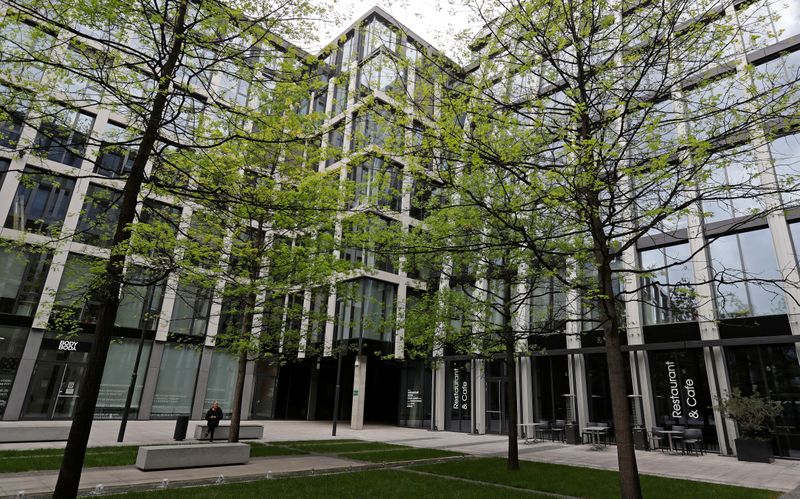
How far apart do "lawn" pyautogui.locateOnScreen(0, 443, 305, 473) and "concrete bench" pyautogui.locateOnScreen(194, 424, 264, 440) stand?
121 inches

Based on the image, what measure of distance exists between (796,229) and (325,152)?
61.2 feet

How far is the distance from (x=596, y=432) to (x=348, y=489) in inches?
582

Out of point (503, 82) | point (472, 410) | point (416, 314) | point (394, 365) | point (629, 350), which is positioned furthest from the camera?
point (394, 365)

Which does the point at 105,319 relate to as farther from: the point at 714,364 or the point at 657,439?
the point at 714,364

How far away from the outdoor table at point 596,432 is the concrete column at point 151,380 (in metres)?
23.6

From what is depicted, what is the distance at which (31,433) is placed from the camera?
13977 mm

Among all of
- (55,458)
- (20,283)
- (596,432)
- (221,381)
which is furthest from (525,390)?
(20,283)

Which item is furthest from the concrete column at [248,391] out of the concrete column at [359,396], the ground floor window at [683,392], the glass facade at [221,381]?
the ground floor window at [683,392]

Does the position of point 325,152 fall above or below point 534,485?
above

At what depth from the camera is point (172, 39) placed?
6953mm

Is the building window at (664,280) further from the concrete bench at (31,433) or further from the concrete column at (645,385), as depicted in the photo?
the concrete bench at (31,433)

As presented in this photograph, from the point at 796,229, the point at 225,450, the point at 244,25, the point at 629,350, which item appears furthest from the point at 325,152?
the point at 796,229

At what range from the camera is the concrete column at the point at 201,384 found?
27547 mm

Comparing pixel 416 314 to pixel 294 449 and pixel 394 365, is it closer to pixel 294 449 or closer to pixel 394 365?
pixel 294 449
